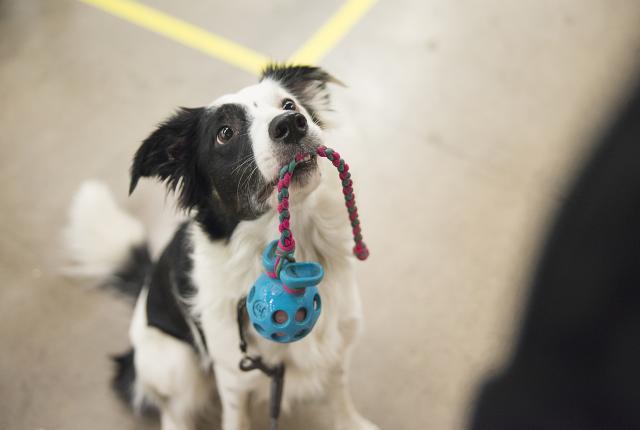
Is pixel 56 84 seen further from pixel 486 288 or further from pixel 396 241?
pixel 486 288

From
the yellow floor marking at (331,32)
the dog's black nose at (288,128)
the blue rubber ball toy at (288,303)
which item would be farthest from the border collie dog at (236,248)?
the yellow floor marking at (331,32)

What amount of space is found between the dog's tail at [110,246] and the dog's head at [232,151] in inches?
26.6

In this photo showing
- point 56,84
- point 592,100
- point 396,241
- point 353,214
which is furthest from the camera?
point 56,84

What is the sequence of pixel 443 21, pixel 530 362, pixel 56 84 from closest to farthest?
pixel 530 362 → pixel 56 84 → pixel 443 21

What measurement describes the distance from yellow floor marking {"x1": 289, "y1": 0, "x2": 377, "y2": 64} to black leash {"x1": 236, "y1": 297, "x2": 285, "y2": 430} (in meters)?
1.98

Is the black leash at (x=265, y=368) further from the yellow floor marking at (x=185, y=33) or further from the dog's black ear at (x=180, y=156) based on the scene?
the yellow floor marking at (x=185, y=33)

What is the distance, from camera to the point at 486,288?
2.38 meters

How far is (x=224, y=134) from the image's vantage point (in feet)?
5.03

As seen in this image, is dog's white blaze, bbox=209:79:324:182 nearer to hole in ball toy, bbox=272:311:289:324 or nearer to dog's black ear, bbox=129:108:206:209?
dog's black ear, bbox=129:108:206:209

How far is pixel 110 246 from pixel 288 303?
122cm

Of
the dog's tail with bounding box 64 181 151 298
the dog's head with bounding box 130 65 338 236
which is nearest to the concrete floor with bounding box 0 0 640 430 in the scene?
the dog's tail with bounding box 64 181 151 298

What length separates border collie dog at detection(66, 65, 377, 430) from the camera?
148cm

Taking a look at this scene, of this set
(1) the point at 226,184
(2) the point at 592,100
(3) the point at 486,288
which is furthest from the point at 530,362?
(2) the point at 592,100

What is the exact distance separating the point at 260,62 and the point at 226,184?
1.94 m
